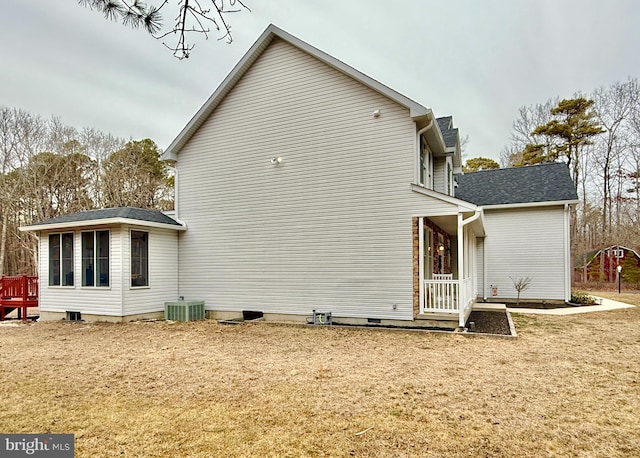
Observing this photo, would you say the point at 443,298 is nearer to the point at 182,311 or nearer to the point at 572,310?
the point at 572,310

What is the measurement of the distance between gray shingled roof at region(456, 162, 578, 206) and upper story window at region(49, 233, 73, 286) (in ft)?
49.1

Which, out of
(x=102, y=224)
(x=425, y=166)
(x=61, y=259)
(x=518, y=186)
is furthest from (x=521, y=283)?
(x=61, y=259)

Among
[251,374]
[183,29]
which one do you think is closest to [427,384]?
[251,374]

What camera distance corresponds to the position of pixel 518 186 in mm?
16828

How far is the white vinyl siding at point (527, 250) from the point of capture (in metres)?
15.2

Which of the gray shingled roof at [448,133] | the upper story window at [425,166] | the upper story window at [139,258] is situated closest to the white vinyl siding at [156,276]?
the upper story window at [139,258]

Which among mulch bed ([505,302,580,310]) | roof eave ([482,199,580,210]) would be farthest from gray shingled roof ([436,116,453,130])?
mulch bed ([505,302,580,310])

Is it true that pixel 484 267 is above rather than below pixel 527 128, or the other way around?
below

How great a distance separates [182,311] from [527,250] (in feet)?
42.7

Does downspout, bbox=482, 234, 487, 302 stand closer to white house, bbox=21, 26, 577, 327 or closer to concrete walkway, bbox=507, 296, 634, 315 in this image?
concrete walkway, bbox=507, 296, 634, 315

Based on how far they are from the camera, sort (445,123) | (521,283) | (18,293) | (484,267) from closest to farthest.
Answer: (18,293), (445,123), (521,283), (484,267)

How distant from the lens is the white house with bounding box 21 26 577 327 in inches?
392

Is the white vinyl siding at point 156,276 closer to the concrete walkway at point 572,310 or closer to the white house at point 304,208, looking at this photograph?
the white house at point 304,208

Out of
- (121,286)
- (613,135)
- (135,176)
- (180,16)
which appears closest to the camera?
(180,16)
